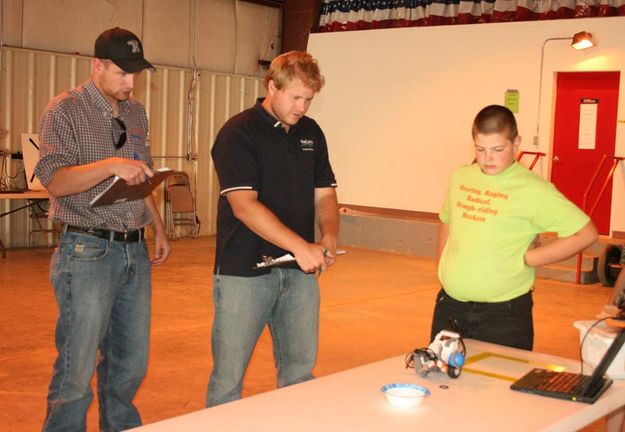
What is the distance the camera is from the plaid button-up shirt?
11.0 feet

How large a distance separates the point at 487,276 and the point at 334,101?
10360mm

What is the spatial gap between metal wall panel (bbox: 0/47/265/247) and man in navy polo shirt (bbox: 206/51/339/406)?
27.1 ft

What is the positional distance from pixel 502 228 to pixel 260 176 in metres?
0.97

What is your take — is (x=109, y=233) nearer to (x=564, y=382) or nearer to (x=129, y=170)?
(x=129, y=170)

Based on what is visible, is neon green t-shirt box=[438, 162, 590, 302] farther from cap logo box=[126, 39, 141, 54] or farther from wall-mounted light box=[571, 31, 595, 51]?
wall-mounted light box=[571, 31, 595, 51]

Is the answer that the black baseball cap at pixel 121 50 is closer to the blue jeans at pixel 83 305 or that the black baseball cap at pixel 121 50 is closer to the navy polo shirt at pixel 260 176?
the navy polo shirt at pixel 260 176

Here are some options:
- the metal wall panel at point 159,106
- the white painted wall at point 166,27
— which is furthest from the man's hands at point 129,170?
the white painted wall at point 166,27

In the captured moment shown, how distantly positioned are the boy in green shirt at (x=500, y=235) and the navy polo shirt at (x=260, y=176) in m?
0.64

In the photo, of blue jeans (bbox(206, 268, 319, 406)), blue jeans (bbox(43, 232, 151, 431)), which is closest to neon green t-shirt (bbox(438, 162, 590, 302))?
blue jeans (bbox(206, 268, 319, 406))

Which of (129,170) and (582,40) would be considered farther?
(582,40)

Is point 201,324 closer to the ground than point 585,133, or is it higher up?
closer to the ground

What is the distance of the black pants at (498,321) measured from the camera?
3.46 m

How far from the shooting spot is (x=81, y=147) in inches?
135

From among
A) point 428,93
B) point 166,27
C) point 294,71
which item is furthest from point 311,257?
point 166,27
